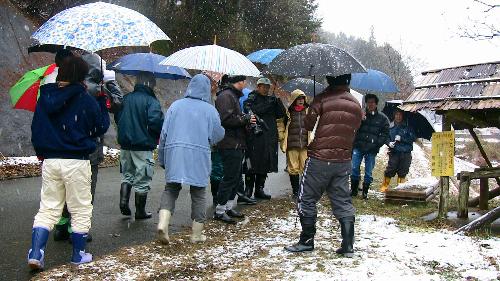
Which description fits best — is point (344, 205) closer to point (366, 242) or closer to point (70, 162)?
point (366, 242)

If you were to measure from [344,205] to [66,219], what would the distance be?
3.10m

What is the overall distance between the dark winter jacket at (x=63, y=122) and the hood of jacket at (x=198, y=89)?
1.24 m

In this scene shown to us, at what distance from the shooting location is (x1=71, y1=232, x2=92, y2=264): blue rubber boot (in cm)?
453

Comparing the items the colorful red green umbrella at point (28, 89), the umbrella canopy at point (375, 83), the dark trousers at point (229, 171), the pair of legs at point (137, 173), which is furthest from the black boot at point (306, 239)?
the umbrella canopy at point (375, 83)

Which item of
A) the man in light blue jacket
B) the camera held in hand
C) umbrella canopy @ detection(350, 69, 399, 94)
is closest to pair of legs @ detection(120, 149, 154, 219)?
the man in light blue jacket

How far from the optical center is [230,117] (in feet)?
21.3

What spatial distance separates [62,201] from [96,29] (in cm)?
187

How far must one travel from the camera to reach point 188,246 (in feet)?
17.9

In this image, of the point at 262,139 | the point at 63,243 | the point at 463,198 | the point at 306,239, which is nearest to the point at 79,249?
the point at 63,243

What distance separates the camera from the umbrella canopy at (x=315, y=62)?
5383 mm

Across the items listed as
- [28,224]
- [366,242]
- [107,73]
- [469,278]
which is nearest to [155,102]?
[107,73]

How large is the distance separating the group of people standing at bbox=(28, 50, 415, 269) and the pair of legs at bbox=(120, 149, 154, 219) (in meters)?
0.01

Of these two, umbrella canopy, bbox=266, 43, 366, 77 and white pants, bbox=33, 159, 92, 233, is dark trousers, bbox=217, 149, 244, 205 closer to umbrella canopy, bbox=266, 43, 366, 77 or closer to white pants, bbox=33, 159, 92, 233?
umbrella canopy, bbox=266, 43, 366, 77

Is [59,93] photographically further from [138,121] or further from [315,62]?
[315,62]
